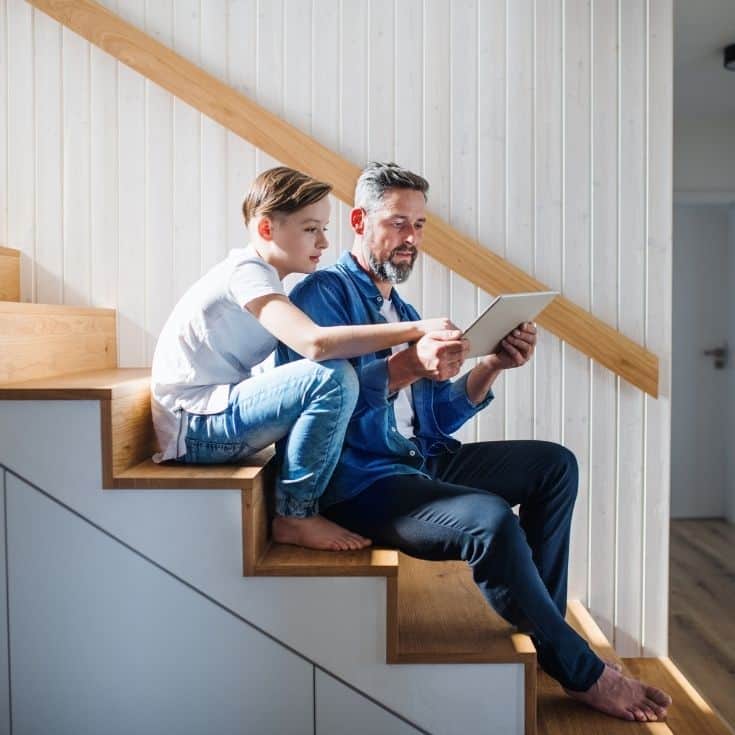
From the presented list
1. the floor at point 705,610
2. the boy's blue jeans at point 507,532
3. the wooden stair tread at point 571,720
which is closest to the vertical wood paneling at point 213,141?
the boy's blue jeans at point 507,532

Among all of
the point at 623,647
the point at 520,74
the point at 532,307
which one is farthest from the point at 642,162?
the point at 623,647

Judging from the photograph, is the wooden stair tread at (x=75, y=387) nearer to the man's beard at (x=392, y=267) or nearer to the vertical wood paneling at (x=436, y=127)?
the man's beard at (x=392, y=267)

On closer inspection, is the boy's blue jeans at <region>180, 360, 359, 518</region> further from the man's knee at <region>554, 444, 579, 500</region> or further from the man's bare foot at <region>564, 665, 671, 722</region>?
the man's bare foot at <region>564, 665, 671, 722</region>

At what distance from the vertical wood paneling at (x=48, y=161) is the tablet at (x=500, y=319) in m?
1.31

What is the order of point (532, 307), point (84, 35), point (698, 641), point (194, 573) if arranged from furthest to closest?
point (698, 641) → point (84, 35) → point (532, 307) → point (194, 573)

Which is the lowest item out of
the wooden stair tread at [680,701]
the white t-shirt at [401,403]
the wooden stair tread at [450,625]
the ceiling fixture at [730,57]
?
the wooden stair tread at [680,701]

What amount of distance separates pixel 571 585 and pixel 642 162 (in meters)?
1.24

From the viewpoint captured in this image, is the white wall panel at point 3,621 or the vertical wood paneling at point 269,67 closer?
the white wall panel at point 3,621

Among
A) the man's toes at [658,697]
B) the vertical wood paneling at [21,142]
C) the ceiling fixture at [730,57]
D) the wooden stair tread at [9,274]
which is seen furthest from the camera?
the ceiling fixture at [730,57]

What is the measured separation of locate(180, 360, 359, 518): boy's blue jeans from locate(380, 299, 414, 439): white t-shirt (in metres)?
0.32

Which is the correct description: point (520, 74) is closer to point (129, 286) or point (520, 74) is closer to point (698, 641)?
point (129, 286)

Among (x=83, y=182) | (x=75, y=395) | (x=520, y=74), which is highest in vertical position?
(x=520, y=74)

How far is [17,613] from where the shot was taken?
→ 1840 millimetres

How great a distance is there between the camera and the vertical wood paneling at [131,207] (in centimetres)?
257
